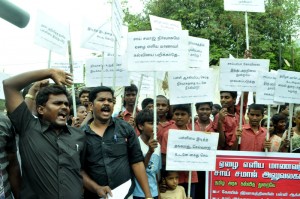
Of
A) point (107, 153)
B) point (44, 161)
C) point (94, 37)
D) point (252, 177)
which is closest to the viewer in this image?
point (44, 161)

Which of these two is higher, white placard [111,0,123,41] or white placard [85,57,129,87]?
white placard [111,0,123,41]

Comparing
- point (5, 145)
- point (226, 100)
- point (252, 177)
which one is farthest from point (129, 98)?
point (5, 145)

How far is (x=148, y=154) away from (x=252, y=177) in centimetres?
154

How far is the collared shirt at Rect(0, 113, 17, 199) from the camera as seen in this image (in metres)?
2.93

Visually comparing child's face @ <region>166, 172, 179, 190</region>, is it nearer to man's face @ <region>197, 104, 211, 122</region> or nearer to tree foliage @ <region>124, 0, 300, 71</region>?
man's face @ <region>197, 104, 211, 122</region>

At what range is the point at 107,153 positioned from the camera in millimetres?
3801

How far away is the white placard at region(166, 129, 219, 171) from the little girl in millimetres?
195

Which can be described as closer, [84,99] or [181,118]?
[181,118]

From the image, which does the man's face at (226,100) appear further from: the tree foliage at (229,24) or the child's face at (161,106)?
the tree foliage at (229,24)

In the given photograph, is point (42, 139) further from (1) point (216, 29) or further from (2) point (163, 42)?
(1) point (216, 29)

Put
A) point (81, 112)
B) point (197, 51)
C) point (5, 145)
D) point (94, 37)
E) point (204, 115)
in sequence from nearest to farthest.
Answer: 1. point (5, 145)
2. point (197, 51)
3. point (94, 37)
4. point (204, 115)
5. point (81, 112)

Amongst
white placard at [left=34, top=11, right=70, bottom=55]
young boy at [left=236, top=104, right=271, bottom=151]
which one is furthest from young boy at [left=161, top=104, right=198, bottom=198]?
white placard at [left=34, top=11, right=70, bottom=55]

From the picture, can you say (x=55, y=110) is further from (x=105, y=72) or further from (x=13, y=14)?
(x=105, y=72)

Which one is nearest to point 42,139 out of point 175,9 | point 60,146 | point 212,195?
point 60,146
